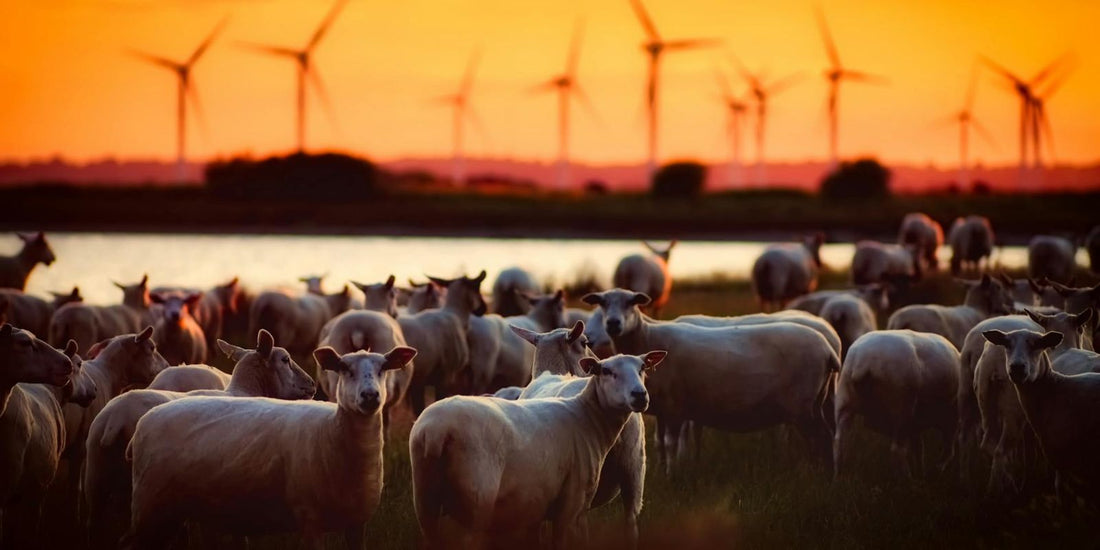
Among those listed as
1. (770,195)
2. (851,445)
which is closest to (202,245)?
(770,195)

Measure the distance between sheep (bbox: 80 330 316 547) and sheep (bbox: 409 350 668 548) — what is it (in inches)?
71.2

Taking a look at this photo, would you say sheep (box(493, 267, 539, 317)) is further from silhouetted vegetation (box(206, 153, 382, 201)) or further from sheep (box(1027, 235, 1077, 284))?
silhouetted vegetation (box(206, 153, 382, 201))

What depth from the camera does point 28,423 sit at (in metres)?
9.98

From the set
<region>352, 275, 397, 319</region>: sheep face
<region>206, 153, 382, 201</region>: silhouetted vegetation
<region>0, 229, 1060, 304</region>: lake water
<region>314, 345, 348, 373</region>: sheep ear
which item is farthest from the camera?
<region>206, 153, 382, 201</region>: silhouetted vegetation

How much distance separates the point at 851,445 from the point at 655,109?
145 ft

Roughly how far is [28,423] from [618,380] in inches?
151

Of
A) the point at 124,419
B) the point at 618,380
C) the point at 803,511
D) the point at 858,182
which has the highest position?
the point at 858,182

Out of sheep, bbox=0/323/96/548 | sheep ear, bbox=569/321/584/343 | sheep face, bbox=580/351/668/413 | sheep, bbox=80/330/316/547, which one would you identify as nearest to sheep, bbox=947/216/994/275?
sheep ear, bbox=569/321/584/343

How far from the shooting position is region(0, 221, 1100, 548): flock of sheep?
901 centimetres

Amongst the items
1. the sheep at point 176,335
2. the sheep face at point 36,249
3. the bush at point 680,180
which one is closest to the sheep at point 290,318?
the sheep at point 176,335

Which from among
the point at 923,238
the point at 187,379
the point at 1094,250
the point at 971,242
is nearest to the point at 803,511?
the point at 187,379

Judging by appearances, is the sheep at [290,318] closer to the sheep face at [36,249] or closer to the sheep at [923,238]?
the sheep face at [36,249]

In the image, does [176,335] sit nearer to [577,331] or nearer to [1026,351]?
[577,331]

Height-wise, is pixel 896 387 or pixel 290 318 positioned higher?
pixel 290 318
